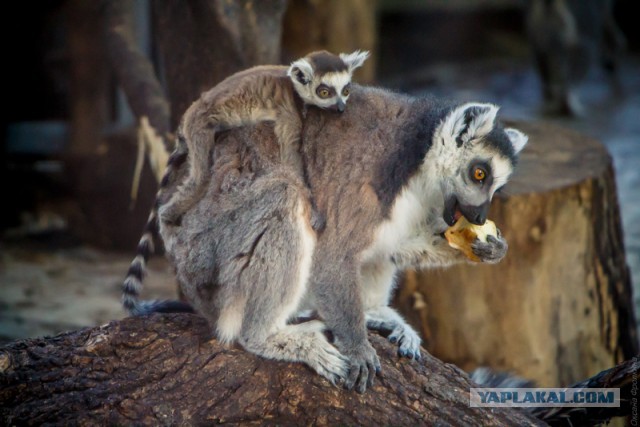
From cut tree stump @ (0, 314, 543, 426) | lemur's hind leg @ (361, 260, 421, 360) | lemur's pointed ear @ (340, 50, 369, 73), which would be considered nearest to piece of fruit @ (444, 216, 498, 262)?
lemur's hind leg @ (361, 260, 421, 360)

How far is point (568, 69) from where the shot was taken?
1325 cm

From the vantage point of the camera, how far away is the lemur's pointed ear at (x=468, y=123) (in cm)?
446

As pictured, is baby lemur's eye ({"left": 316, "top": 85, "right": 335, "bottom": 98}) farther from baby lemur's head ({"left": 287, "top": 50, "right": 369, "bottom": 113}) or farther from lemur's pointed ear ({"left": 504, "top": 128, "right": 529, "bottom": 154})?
lemur's pointed ear ({"left": 504, "top": 128, "right": 529, "bottom": 154})

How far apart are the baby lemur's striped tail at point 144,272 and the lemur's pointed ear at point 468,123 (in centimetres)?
150

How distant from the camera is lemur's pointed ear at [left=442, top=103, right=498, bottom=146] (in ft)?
14.6

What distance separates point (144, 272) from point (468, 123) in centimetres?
198

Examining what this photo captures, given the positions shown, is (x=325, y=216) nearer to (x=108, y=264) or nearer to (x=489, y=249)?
(x=489, y=249)

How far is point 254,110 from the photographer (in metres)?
4.56

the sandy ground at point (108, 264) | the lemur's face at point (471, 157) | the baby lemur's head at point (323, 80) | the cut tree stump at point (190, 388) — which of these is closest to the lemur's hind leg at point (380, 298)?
the cut tree stump at point (190, 388)

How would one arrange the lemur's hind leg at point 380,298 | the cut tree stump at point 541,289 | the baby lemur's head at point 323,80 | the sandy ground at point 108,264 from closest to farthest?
the baby lemur's head at point 323,80 < the lemur's hind leg at point 380,298 < the cut tree stump at point 541,289 < the sandy ground at point 108,264

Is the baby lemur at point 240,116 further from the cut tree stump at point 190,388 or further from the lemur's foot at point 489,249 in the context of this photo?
the lemur's foot at point 489,249

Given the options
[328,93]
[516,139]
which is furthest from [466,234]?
[328,93]

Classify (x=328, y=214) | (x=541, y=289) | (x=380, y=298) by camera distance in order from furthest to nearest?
(x=541, y=289), (x=380, y=298), (x=328, y=214)

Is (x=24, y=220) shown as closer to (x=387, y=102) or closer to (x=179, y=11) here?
(x=179, y=11)
